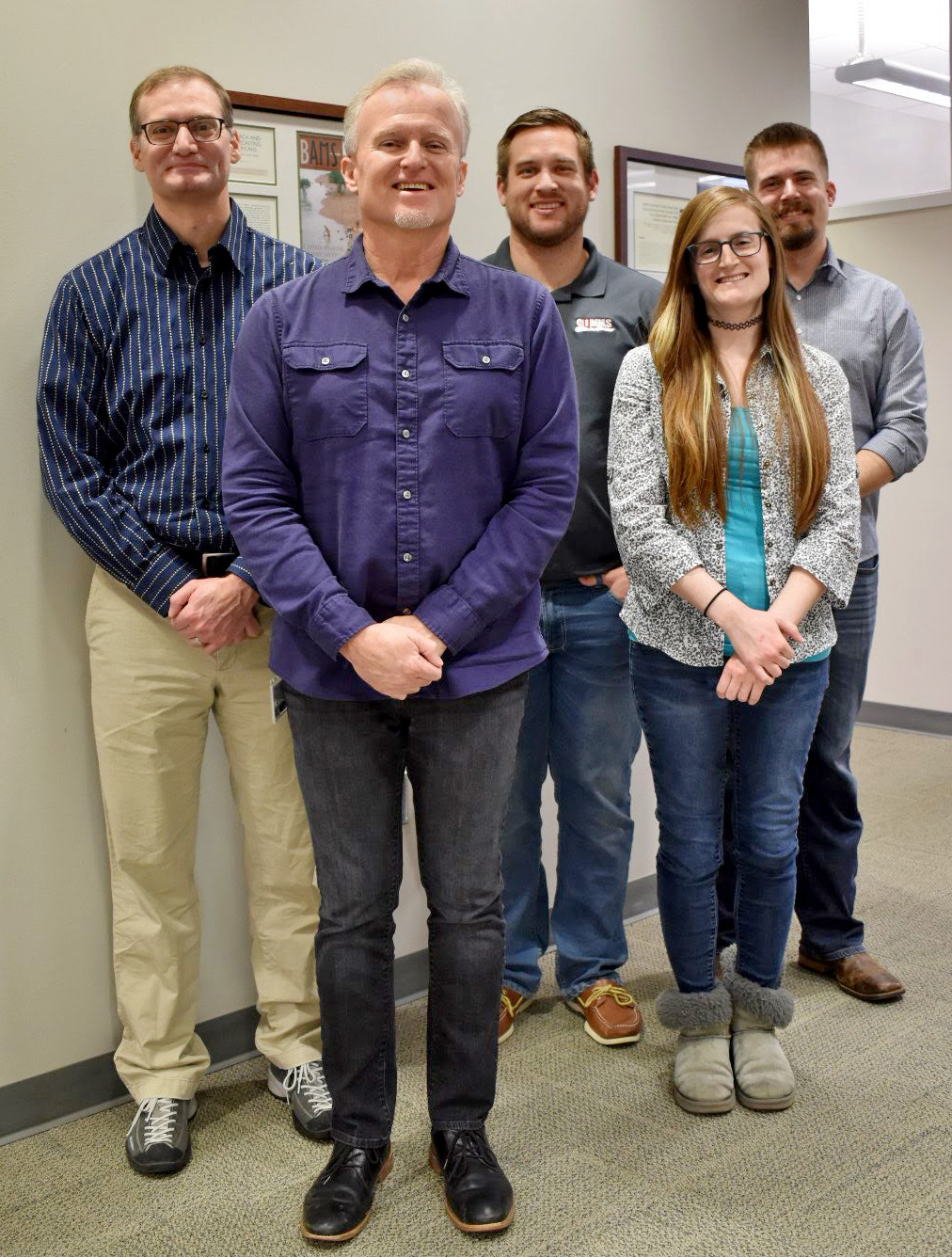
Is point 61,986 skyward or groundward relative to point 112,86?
groundward

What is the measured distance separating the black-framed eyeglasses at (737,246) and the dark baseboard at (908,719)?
335 cm

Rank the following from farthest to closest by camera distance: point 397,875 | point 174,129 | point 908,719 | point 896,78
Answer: point 896,78 < point 908,719 < point 174,129 < point 397,875

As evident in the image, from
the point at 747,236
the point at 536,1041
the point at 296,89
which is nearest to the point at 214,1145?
the point at 536,1041

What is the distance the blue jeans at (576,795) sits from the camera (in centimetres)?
245

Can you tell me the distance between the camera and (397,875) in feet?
6.06

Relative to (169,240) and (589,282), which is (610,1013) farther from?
(169,240)

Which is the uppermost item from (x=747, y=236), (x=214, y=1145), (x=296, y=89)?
(x=296, y=89)

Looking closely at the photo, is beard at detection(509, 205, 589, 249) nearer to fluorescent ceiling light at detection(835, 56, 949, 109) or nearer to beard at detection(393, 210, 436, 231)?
→ beard at detection(393, 210, 436, 231)

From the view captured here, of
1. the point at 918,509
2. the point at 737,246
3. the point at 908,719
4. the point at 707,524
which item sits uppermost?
the point at 737,246

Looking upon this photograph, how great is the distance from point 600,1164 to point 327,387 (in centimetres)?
137

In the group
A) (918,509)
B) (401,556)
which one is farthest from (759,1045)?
(918,509)

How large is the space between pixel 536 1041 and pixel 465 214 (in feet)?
5.98

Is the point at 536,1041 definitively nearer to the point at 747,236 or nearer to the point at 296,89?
the point at 747,236

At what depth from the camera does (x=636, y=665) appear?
86.9 inches
